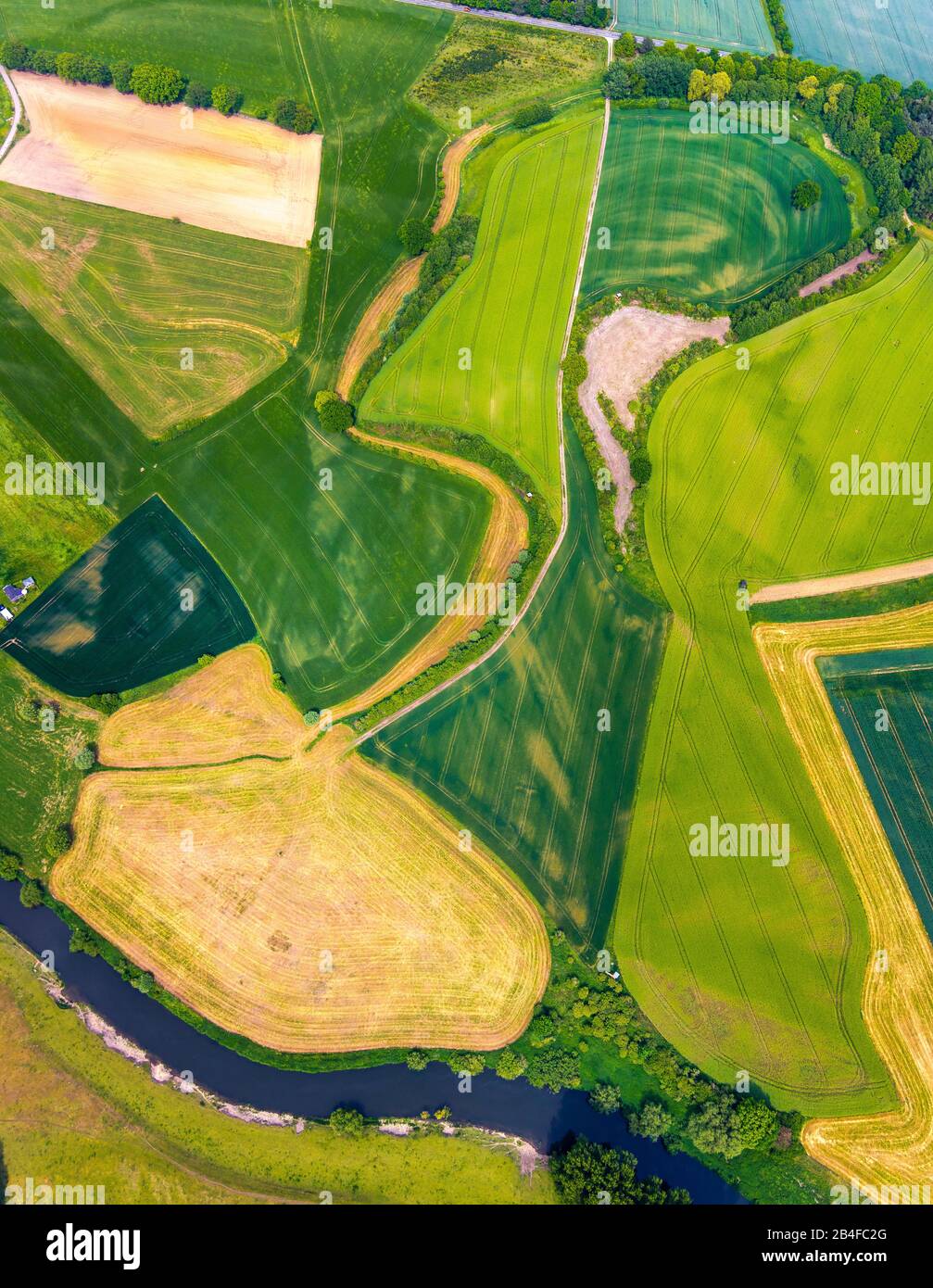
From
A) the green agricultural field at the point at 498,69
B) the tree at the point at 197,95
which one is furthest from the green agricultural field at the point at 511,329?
the tree at the point at 197,95

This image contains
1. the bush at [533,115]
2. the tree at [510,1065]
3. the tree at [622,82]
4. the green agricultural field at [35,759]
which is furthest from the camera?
the tree at [622,82]

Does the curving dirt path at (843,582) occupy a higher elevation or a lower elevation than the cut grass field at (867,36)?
lower

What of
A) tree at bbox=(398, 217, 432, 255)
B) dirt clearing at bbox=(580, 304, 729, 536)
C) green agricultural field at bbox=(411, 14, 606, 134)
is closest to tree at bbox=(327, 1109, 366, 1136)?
dirt clearing at bbox=(580, 304, 729, 536)

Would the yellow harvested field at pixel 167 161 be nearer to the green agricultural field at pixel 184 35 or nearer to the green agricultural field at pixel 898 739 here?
the green agricultural field at pixel 184 35

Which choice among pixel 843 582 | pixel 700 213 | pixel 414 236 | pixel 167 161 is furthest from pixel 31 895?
pixel 700 213

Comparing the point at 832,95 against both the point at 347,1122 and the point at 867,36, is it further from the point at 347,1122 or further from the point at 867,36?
the point at 347,1122
